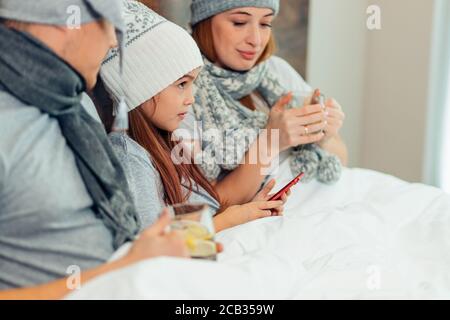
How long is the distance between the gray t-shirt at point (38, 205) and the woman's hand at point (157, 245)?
0.11 meters

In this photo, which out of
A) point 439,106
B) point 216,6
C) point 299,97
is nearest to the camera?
point 216,6

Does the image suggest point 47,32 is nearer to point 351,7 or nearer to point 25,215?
point 25,215

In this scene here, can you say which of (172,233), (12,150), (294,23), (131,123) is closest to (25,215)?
(12,150)

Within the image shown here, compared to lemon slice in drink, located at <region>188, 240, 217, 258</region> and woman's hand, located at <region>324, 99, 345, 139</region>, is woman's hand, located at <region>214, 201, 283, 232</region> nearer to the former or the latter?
woman's hand, located at <region>324, 99, 345, 139</region>

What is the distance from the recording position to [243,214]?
1434 millimetres

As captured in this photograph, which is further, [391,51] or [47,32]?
[391,51]

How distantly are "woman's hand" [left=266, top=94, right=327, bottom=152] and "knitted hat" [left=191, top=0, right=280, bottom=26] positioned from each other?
22 cm

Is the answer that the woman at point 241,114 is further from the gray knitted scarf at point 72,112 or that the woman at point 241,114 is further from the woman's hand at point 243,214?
the gray knitted scarf at point 72,112

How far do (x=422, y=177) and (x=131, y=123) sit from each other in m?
1.39

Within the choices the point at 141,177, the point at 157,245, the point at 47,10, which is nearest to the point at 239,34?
the point at 141,177

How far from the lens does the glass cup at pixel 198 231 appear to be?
97 cm

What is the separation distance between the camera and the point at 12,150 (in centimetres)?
91

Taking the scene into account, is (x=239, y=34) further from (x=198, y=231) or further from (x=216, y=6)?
(x=198, y=231)

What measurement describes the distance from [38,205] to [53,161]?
2.7 inches
